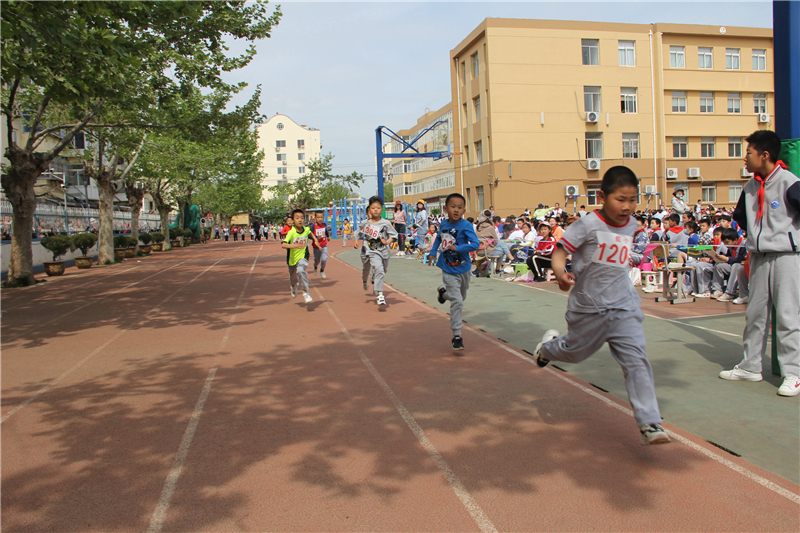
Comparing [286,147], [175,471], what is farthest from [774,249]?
[286,147]

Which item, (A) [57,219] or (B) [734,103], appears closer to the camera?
(A) [57,219]

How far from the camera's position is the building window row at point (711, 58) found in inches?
1404

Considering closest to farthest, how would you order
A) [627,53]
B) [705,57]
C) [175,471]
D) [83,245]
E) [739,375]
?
[175,471] < [739,375] < [83,245] < [627,53] < [705,57]

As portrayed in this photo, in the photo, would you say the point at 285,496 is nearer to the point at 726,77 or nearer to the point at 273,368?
the point at 273,368

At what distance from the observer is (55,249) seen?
2161cm

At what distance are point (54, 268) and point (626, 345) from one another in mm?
21299

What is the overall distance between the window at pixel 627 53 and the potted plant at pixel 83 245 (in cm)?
2977

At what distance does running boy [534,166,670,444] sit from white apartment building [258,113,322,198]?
3871 inches

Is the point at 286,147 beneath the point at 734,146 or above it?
above

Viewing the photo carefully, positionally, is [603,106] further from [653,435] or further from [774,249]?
[653,435]

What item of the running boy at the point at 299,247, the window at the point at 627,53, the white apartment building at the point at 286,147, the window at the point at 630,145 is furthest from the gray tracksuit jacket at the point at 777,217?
the white apartment building at the point at 286,147

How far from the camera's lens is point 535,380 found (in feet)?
19.5

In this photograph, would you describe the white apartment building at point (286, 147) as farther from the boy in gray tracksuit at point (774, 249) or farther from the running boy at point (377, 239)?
the boy in gray tracksuit at point (774, 249)

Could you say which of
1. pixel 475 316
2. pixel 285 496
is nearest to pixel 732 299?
pixel 475 316
